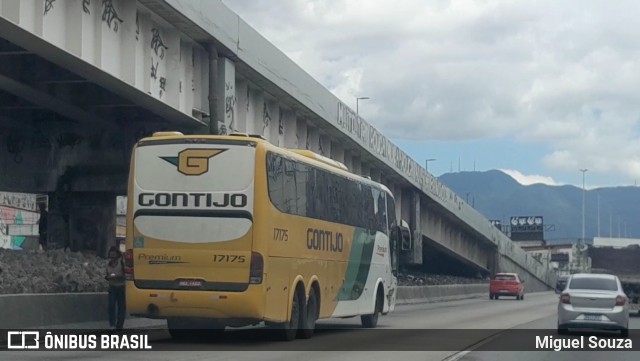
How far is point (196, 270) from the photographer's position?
704 inches

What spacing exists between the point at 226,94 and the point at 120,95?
284 cm

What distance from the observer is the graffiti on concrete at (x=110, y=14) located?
67.4 feet

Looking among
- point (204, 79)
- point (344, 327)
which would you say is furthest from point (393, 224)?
point (204, 79)

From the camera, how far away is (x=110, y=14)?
2073 centimetres

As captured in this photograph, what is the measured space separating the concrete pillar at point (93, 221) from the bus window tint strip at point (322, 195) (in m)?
9.22

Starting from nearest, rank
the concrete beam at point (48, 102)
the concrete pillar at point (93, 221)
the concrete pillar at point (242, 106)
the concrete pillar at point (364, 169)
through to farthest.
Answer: the concrete beam at point (48, 102) → the concrete pillar at point (242, 106) → the concrete pillar at point (93, 221) → the concrete pillar at point (364, 169)

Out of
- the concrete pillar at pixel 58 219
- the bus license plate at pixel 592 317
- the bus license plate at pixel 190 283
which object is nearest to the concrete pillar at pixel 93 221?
the concrete pillar at pixel 58 219

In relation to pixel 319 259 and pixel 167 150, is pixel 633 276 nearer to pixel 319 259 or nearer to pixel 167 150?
pixel 319 259

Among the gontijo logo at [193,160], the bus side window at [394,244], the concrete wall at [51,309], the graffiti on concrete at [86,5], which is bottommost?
the concrete wall at [51,309]

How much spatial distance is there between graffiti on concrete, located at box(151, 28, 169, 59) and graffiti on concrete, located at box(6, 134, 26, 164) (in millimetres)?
9081

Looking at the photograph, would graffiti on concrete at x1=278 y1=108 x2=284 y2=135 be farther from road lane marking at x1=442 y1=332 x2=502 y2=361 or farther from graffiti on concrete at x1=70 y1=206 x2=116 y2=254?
road lane marking at x1=442 y1=332 x2=502 y2=361

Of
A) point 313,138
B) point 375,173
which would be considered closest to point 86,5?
point 313,138

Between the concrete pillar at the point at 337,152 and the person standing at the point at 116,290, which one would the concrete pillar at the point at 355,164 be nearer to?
the concrete pillar at the point at 337,152

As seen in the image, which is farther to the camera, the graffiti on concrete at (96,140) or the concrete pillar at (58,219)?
the concrete pillar at (58,219)
